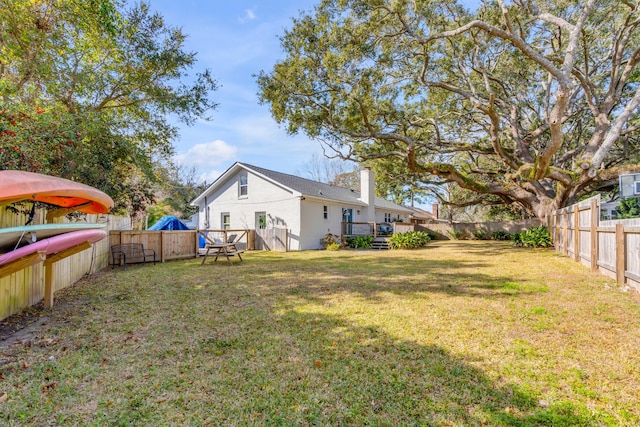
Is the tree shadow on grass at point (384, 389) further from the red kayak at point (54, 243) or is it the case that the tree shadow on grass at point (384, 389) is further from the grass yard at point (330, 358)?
the red kayak at point (54, 243)

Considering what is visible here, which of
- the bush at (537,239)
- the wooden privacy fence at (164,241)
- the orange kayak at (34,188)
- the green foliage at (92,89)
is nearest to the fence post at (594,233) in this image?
the bush at (537,239)

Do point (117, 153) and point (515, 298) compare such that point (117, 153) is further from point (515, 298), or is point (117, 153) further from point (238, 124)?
point (515, 298)

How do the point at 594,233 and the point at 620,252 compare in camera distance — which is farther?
the point at 594,233

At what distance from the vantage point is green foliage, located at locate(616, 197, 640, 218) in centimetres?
1119

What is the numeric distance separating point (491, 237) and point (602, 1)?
16108mm

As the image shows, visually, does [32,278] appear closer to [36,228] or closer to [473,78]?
[36,228]

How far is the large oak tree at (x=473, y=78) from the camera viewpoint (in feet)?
36.5

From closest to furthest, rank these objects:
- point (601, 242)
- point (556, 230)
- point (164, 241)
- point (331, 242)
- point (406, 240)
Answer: point (601, 242) → point (164, 241) → point (556, 230) → point (406, 240) → point (331, 242)

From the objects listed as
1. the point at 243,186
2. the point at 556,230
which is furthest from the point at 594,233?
the point at 243,186

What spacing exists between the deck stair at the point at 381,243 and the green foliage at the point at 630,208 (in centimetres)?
973

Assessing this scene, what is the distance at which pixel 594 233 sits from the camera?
7.63 meters

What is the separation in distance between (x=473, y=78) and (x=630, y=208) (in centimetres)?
875

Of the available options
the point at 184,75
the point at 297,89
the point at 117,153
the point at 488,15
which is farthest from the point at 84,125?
the point at 488,15

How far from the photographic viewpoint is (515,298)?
18.5ft
